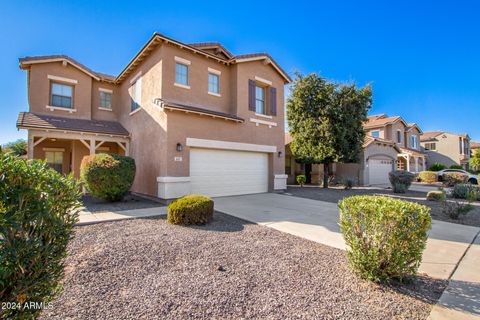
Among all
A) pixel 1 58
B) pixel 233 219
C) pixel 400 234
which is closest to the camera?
pixel 400 234

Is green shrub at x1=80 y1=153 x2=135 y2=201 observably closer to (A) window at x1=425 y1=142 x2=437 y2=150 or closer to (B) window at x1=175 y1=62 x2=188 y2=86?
(B) window at x1=175 y1=62 x2=188 y2=86

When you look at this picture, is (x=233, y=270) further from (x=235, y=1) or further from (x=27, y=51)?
(x=27, y=51)

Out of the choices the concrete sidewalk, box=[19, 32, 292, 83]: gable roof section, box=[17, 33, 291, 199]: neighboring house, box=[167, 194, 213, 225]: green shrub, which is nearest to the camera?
box=[167, 194, 213, 225]: green shrub

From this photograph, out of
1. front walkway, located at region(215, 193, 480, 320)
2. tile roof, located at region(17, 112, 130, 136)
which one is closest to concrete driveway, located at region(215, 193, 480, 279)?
front walkway, located at region(215, 193, 480, 320)

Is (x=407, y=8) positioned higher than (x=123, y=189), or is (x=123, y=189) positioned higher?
(x=407, y=8)

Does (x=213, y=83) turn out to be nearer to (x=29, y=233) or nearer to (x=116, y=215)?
(x=116, y=215)

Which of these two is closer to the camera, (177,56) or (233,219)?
(233,219)

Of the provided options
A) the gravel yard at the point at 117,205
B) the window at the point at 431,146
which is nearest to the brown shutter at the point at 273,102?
the gravel yard at the point at 117,205

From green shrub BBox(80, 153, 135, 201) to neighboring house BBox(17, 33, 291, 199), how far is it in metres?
1.44

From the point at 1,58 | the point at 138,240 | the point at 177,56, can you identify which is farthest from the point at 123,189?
the point at 1,58

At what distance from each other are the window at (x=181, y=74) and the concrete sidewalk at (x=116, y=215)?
635 centimetres

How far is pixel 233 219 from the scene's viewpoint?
24.0ft

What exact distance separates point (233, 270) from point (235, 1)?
10.9 m

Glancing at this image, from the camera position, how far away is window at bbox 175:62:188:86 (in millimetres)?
11061
